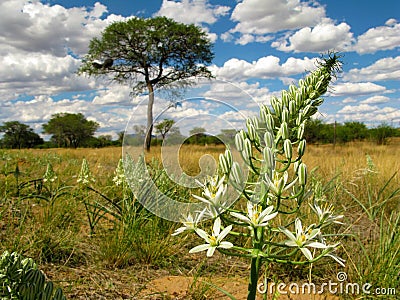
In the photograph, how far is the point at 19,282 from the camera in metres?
0.92

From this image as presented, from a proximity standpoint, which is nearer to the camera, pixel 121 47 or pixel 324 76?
pixel 324 76

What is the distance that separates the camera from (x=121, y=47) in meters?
29.4

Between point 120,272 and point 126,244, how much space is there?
276 millimetres

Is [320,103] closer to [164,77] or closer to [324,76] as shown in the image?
[324,76]

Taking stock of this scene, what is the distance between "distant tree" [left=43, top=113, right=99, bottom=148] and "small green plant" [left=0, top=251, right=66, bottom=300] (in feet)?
231

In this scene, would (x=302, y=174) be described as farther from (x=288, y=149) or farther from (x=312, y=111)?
(x=312, y=111)

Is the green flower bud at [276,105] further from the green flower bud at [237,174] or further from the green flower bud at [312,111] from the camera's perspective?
the green flower bud at [237,174]

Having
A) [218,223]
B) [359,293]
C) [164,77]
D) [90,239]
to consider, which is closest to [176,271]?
[90,239]

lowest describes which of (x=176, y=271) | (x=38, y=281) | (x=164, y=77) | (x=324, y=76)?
(x=176, y=271)

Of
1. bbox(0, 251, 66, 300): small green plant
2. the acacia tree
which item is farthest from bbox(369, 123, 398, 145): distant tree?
bbox(0, 251, 66, 300): small green plant

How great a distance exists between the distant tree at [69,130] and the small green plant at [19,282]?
70483 millimetres

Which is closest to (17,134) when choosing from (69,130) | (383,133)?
(69,130)

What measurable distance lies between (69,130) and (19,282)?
72.0 m

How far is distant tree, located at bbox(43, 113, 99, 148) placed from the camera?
68125 millimetres
